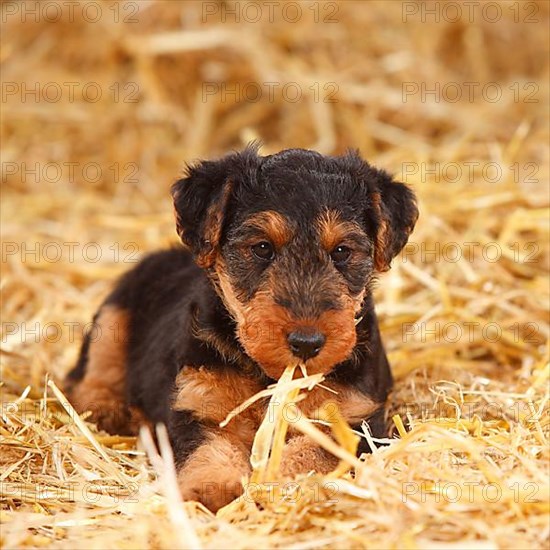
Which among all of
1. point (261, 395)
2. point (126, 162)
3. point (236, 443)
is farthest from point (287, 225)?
point (126, 162)

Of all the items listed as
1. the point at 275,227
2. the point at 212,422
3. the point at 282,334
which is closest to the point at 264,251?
the point at 275,227

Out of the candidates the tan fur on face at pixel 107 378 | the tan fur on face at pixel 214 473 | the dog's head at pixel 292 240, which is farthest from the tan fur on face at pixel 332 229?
the tan fur on face at pixel 107 378

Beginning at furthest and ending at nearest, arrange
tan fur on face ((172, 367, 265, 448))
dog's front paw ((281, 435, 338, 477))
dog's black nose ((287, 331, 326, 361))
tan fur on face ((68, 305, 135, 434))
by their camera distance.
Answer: tan fur on face ((68, 305, 135, 434))
tan fur on face ((172, 367, 265, 448))
dog's front paw ((281, 435, 338, 477))
dog's black nose ((287, 331, 326, 361))

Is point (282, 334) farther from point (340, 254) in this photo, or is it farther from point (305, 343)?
point (340, 254)

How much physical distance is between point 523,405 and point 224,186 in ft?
7.58

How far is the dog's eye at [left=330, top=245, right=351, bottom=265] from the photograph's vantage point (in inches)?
210

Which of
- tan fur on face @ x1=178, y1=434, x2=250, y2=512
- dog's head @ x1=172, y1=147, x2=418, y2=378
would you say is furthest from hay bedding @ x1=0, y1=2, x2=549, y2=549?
dog's head @ x1=172, y1=147, x2=418, y2=378

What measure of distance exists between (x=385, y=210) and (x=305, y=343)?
124 cm

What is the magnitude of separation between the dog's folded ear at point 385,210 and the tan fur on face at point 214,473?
4.41 ft

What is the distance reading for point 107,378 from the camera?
23.4 feet

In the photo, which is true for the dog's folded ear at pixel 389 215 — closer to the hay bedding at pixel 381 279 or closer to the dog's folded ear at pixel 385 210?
the dog's folded ear at pixel 385 210

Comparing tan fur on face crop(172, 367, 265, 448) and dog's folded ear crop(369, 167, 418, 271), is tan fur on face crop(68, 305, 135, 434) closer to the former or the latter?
tan fur on face crop(172, 367, 265, 448)

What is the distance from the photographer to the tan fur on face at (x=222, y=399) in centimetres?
538

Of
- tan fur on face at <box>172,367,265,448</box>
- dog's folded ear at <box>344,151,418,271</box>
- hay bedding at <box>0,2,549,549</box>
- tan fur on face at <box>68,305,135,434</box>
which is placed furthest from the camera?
tan fur on face at <box>68,305,135,434</box>
